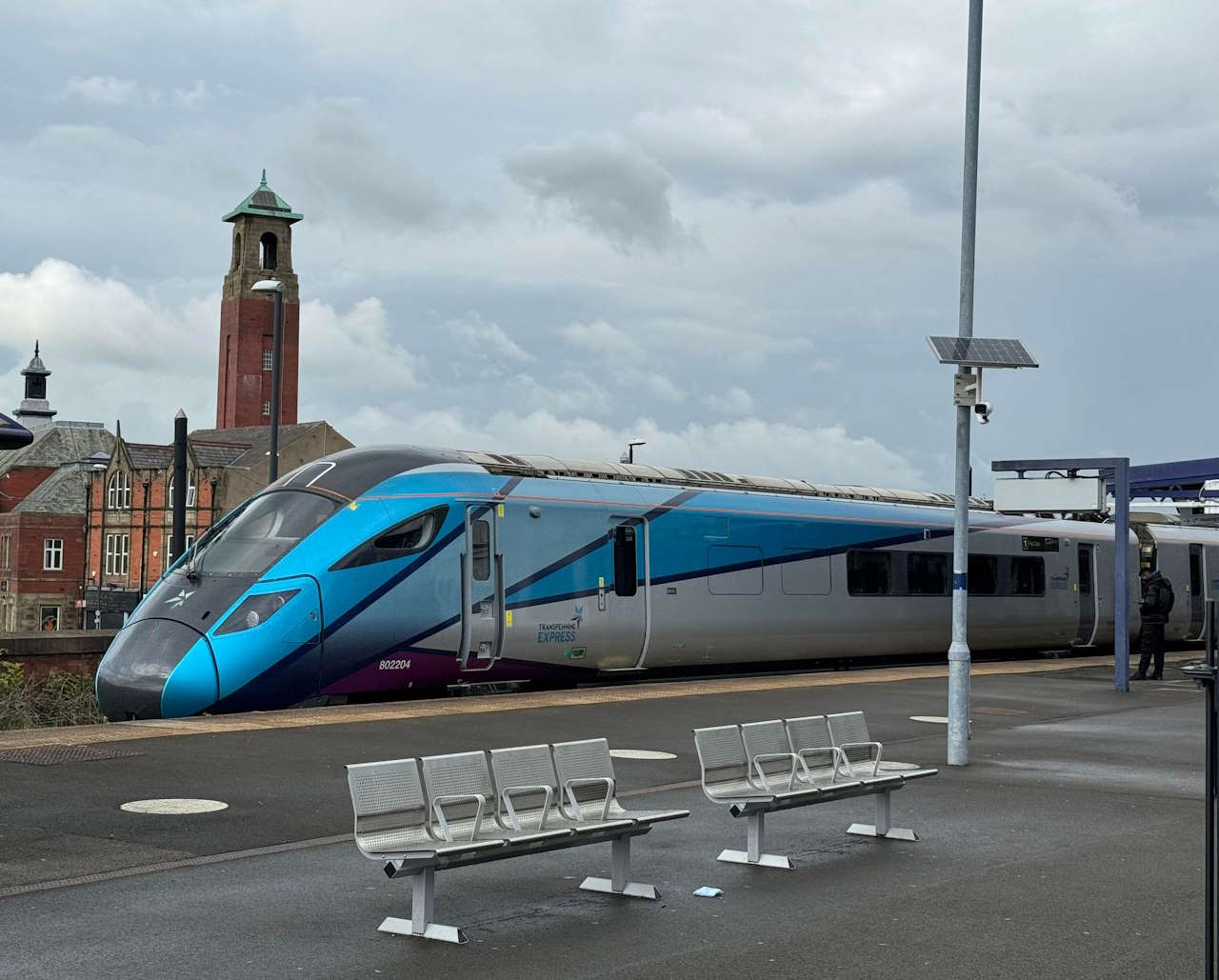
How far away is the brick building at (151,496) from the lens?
259 ft

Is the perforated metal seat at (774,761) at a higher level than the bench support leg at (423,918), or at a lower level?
higher

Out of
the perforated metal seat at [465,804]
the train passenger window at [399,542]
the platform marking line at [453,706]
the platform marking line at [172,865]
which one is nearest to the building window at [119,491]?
the platform marking line at [453,706]

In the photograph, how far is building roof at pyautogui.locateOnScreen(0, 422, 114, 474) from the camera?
10188 cm

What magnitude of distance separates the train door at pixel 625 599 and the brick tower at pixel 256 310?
86.4m

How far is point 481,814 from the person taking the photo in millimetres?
7824

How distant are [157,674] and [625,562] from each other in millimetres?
7051

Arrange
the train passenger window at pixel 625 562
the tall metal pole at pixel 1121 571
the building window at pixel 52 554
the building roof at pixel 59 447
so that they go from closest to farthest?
the train passenger window at pixel 625 562 < the tall metal pole at pixel 1121 571 < the building window at pixel 52 554 < the building roof at pixel 59 447

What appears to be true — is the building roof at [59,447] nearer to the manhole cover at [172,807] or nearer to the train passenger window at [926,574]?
the train passenger window at [926,574]

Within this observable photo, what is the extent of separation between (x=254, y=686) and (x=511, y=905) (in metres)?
9.58

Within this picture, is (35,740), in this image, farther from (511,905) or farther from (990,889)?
(990,889)

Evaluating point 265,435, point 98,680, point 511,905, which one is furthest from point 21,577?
point 511,905

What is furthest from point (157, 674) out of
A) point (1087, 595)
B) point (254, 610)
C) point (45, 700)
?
point (1087, 595)

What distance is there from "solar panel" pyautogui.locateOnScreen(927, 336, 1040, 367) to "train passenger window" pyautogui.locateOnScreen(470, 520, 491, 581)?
7085mm

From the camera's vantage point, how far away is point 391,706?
17328 mm
